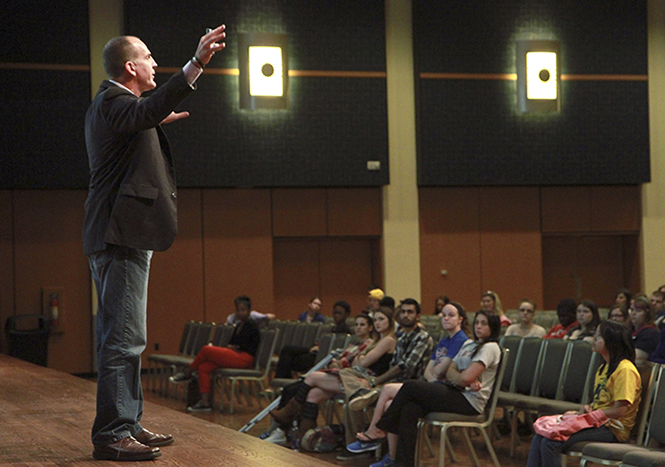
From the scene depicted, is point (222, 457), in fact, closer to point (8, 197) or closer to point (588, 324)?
point (588, 324)

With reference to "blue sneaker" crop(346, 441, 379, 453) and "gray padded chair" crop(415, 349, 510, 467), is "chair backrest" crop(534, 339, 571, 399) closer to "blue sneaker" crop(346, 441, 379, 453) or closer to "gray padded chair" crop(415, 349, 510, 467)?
"gray padded chair" crop(415, 349, 510, 467)

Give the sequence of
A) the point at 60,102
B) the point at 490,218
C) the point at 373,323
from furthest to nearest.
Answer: the point at 490,218 < the point at 60,102 < the point at 373,323

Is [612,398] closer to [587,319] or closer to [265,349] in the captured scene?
[587,319]

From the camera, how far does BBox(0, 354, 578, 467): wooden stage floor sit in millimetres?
2705

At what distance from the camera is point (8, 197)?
12828 mm

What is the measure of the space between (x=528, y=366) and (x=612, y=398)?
201cm

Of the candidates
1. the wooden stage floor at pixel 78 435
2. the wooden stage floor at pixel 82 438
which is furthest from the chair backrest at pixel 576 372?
the wooden stage floor at pixel 82 438

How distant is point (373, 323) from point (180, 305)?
6.86 m

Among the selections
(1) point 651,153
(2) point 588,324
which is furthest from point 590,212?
(2) point 588,324

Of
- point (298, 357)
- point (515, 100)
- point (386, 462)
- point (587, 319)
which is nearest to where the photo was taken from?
point (386, 462)

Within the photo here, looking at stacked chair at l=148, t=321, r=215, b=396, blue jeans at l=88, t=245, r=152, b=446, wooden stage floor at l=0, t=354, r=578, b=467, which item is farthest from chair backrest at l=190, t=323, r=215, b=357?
blue jeans at l=88, t=245, r=152, b=446

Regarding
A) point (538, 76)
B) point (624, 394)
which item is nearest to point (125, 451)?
point (624, 394)

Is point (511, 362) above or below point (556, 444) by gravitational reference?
above

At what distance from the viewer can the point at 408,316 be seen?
6.54 m
